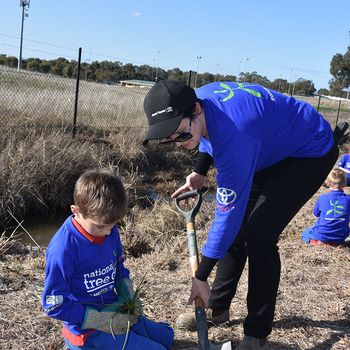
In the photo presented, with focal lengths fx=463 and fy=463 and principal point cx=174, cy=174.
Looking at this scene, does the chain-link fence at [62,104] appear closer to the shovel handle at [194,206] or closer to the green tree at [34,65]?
the shovel handle at [194,206]

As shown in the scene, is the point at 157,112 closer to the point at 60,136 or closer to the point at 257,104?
the point at 257,104

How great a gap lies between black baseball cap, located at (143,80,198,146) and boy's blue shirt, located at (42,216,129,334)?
2.17 ft

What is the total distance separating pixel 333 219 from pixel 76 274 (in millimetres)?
3757

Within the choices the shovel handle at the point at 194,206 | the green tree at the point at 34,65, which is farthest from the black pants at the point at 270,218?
the green tree at the point at 34,65

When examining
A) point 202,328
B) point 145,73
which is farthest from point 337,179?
point 145,73

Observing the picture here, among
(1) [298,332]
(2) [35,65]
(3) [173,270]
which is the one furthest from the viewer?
(2) [35,65]

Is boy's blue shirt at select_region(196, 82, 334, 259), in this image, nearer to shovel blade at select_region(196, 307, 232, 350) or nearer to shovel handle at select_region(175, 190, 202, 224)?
shovel blade at select_region(196, 307, 232, 350)

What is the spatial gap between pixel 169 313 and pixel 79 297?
105 centimetres

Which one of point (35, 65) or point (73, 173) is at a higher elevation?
point (35, 65)

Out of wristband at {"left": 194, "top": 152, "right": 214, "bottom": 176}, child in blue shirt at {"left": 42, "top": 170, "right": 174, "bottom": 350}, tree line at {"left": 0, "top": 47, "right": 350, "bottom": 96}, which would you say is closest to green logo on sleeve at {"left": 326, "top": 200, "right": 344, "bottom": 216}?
wristband at {"left": 194, "top": 152, "right": 214, "bottom": 176}

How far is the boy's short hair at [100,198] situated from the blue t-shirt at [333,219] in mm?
3567

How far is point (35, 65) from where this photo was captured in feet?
148

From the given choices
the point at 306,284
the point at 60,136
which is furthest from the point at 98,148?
the point at 306,284

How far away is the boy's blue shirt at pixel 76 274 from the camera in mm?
2299
